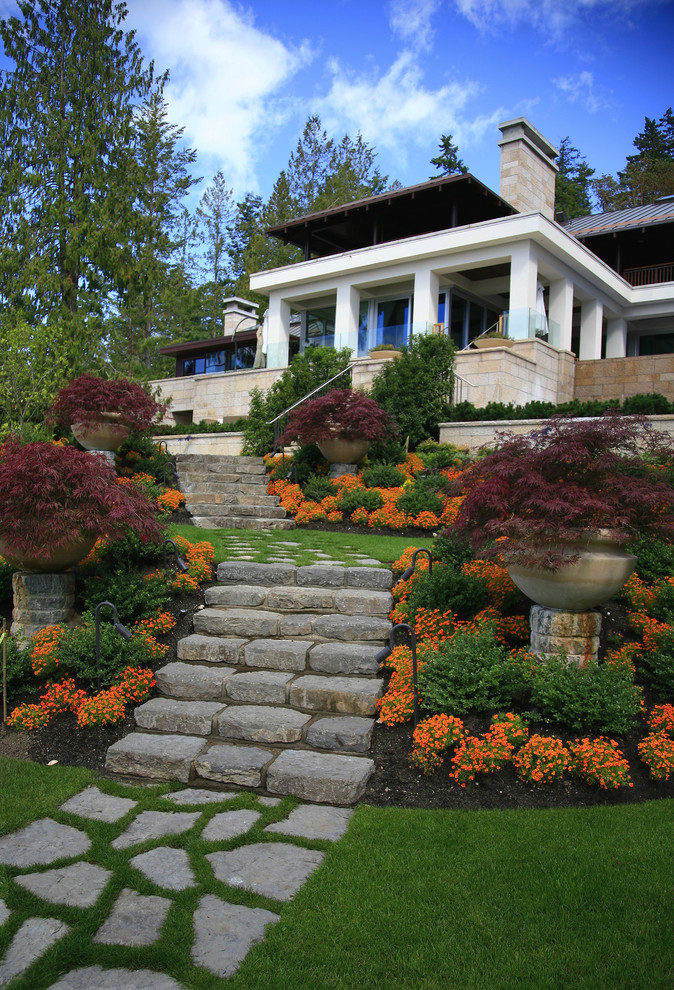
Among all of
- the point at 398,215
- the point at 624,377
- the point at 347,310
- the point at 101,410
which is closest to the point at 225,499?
the point at 101,410

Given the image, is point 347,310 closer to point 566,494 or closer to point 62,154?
point 62,154

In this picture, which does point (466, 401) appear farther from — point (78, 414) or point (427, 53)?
point (78, 414)

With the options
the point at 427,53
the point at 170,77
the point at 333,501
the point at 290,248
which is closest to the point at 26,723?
the point at 333,501

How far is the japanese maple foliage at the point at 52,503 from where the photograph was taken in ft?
16.6

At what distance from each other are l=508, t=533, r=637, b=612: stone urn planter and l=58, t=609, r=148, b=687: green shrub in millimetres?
2852

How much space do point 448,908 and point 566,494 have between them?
2.52 metres

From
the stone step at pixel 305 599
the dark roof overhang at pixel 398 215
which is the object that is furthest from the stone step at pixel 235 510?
the dark roof overhang at pixel 398 215

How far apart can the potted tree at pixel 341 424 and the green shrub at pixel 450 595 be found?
5.35m

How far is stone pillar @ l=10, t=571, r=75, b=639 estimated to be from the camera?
18.0 ft

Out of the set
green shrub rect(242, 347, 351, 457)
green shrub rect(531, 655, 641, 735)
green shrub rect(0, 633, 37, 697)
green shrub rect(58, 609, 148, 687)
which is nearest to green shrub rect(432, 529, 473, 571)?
green shrub rect(531, 655, 641, 735)

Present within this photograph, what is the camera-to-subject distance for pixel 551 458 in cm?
443

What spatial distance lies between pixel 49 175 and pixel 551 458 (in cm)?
1233

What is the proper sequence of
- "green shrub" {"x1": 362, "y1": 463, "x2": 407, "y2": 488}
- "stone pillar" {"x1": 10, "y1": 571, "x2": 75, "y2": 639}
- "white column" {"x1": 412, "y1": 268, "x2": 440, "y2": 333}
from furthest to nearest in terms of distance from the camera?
"white column" {"x1": 412, "y1": 268, "x2": 440, "y2": 333} → "green shrub" {"x1": 362, "y1": 463, "x2": 407, "y2": 488} → "stone pillar" {"x1": 10, "y1": 571, "x2": 75, "y2": 639}

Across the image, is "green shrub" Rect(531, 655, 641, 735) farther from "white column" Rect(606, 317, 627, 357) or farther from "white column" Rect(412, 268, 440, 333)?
"white column" Rect(606, 317, 627, 357)
